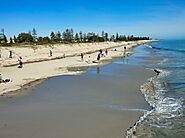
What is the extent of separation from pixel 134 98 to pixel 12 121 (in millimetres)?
9190

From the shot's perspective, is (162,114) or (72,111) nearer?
(162,114)

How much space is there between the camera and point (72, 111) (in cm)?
1661

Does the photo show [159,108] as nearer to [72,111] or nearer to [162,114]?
[162,114]

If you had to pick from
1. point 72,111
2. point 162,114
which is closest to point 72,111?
point 72,111

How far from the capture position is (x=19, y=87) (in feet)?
78.0

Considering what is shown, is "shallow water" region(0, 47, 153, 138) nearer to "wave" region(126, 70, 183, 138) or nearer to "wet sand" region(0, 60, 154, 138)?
"wet sand" region(0, 60, 154, 138)

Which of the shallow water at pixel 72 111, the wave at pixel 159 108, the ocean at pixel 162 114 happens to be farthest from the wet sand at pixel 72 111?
the ocean at pixel 162 114

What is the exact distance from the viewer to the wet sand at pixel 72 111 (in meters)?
13.0

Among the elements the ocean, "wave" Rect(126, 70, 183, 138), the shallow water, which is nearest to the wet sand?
the shallow water

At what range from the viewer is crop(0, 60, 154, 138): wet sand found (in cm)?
1300

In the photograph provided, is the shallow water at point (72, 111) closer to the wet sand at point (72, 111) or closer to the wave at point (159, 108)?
the wet sand at point (72, 111)

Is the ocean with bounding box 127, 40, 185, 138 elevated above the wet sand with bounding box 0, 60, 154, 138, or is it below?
below

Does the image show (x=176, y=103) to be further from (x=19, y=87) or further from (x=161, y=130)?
(x=19, y=87)

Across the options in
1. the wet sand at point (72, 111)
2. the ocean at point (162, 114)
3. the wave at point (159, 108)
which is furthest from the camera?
the wave at point (159, 108)
